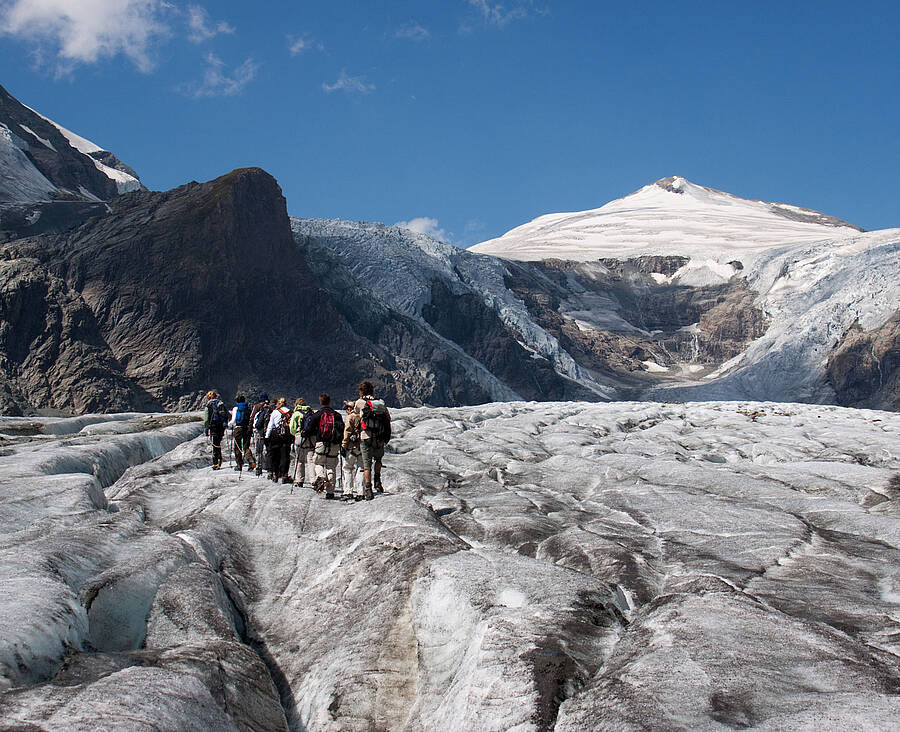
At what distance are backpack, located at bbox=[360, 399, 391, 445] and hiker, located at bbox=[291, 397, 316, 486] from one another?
1638mm

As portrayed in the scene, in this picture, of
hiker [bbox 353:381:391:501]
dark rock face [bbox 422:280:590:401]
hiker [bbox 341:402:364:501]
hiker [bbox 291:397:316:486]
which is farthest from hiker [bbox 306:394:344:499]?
dark rock face [bbox 422:280:590:401]

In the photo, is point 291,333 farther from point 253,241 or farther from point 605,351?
point 605,351

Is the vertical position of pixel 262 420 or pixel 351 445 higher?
pixel 262 420

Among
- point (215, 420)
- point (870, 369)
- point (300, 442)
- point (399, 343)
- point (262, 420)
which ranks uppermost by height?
point (870, 369)

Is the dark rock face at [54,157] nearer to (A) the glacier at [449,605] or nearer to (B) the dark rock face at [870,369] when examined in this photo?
(A) the glacier at [449,605]

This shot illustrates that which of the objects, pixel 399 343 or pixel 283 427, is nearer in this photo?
pixel 283 427

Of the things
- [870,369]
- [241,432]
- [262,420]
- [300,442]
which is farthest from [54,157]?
[870,369]

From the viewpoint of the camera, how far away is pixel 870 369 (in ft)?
443

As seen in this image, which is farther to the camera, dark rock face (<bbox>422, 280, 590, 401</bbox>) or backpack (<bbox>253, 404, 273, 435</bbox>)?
dark rock face (<bbox>422, 280, 590, 401</bbox>)

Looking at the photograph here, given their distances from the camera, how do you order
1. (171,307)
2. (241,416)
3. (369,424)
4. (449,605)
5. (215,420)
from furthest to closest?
(171,307), (215,420), (241,416), (369,424), (449,605)

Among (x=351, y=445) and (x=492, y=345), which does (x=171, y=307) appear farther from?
(x=351, y=445)

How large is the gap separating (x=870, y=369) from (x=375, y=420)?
145 m

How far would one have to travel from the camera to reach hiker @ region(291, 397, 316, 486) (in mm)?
15377

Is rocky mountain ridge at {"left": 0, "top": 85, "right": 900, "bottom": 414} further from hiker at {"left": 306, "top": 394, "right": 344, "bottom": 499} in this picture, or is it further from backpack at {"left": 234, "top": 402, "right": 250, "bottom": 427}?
hiker at {"left": 306, "top": 394, "right": 344, "bottom": 499}
